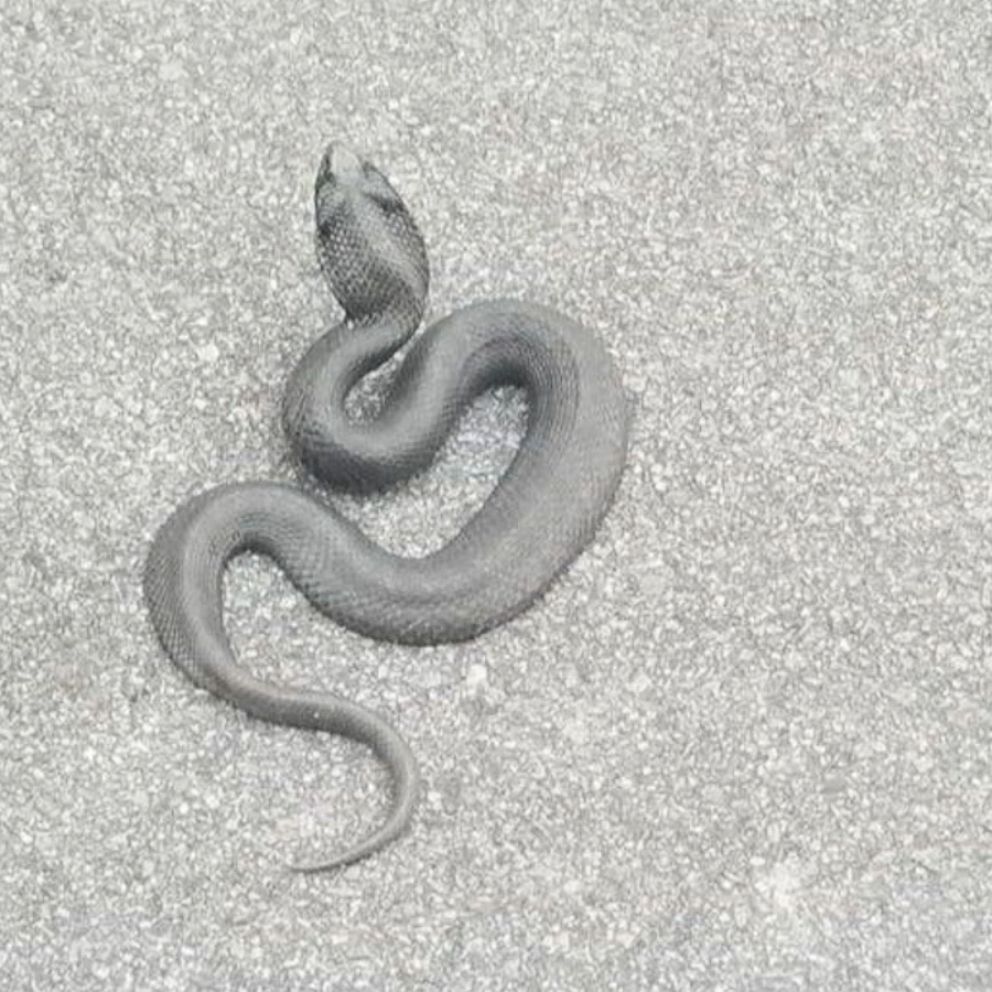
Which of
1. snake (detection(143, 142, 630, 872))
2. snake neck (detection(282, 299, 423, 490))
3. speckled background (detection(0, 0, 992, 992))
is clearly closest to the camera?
speckled background (detection(0, 0, 992, 992))

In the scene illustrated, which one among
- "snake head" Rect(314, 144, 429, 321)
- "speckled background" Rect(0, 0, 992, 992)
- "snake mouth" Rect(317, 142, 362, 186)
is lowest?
"speckled background" Rect(0, 0, 992, 992)

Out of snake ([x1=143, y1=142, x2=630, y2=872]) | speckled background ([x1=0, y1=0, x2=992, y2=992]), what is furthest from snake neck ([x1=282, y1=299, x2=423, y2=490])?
speckled background ([x1=0, y1=0, x2=992, y2=992])

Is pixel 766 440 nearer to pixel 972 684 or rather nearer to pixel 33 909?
pixel 972 684

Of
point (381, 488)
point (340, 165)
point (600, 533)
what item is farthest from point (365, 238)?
point (600, 533)

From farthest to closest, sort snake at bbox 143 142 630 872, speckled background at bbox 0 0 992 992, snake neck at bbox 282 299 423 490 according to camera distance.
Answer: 1. snake neck at bbox 282 299 423 490
2. snake at bbox 143 142 630 872
3. speckled background at bbox 0 0 992 992

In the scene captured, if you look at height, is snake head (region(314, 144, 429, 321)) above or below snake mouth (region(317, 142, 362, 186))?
below

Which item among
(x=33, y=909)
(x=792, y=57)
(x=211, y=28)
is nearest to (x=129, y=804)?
(x=33, y=909)

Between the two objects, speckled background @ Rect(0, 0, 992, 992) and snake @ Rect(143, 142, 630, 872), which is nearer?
speckled background @ Rect(0, 0, 992, 992)

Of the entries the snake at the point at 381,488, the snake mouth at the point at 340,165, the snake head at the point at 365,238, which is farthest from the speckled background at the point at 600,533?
the snake mouth at the point at 340,165

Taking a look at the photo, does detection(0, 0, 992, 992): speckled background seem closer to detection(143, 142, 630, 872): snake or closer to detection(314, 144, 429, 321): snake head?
detection(143, 142, 630, 872): snake
